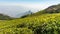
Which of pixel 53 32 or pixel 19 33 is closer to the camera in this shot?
pixel 53 32

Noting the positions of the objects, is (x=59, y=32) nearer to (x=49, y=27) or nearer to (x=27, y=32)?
(x=49, y=27)

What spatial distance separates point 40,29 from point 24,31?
153 inches

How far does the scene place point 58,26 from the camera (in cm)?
3831

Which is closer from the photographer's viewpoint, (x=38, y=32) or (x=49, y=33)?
(x=49, y=33)

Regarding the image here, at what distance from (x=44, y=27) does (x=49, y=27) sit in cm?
154

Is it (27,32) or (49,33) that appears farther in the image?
(27,32)

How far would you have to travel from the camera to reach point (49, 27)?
3819 cm

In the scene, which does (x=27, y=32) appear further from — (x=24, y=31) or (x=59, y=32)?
(x=59, y=32)

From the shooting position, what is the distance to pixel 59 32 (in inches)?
1423

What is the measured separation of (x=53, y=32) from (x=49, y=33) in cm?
83

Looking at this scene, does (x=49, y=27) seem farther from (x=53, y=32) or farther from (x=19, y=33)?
(x=19, y=33)

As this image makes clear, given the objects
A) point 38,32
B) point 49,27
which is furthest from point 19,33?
point 49,27

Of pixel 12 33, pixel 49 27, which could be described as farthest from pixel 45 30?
pixel 12 33

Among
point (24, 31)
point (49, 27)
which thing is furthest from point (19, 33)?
point (49, 27)
